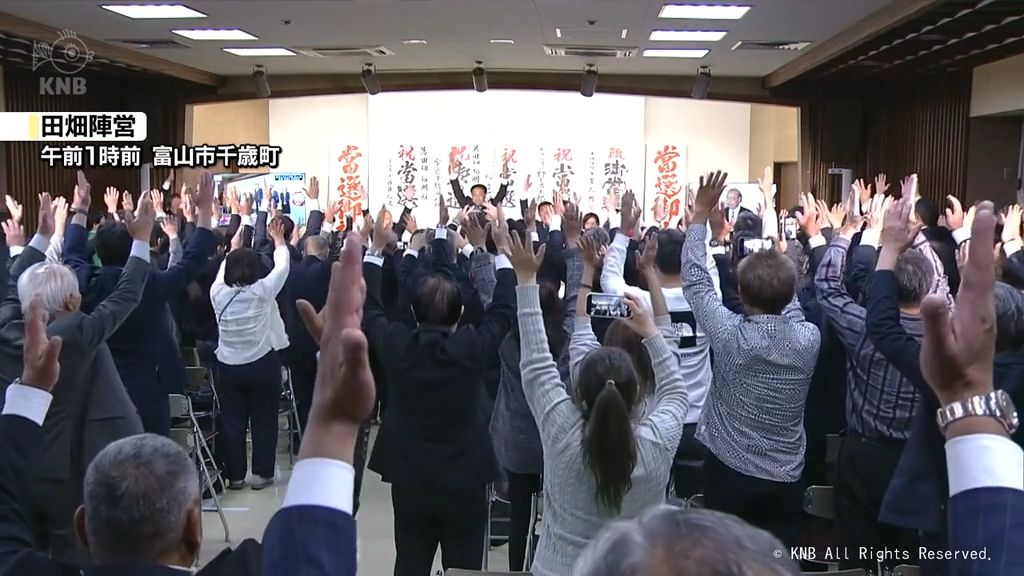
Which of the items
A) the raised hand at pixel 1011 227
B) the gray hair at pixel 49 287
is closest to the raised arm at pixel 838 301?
the raised hand at pixel 1011 227

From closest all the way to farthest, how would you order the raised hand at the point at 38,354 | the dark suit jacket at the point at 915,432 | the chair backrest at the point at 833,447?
the raised hand at the point at 38,354 < the dark suit jacket at the point at 915,432 < the chair backrest at the point at 833,447

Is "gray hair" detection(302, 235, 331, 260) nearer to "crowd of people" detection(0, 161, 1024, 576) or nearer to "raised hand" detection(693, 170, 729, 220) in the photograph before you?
"crowd of people" detection(0, 161, 1024, 576)

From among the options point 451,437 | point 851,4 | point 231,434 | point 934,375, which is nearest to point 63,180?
point 231,434

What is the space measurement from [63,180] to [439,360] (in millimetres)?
9585

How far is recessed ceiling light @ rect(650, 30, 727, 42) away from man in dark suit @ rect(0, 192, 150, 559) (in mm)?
6819

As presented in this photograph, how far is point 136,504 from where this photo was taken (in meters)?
1.38

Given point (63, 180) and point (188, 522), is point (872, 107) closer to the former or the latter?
point (63, 180)

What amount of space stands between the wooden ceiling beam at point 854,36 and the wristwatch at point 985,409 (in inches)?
242

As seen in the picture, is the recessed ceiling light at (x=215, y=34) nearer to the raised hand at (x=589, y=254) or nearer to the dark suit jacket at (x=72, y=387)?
the dark suit jacket at (x=72, y=387)

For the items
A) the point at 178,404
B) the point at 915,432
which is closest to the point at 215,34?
the point at 178,404

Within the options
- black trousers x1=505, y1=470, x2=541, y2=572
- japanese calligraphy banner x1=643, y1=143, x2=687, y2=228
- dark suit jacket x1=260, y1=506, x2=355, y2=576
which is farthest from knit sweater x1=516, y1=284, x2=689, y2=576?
japanese calligraphy banner x1=643, y1=143, x2=687, y2=228

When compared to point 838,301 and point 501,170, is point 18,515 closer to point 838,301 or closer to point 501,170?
point 838,301

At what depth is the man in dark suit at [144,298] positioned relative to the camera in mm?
3801

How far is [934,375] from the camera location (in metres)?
1.08
